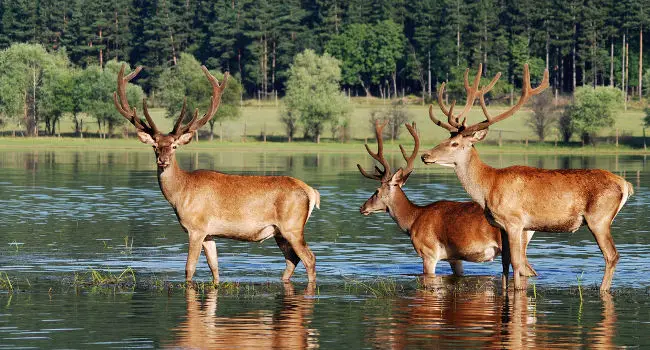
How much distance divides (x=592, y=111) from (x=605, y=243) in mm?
96015

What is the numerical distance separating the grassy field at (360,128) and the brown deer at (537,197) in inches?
3341

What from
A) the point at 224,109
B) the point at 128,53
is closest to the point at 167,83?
the point at 224,109

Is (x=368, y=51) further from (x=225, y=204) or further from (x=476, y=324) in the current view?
(x=476, y=324)

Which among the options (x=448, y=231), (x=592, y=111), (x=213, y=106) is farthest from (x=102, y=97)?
(x=448, y=231)

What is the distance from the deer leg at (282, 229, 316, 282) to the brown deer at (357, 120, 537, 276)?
195cm

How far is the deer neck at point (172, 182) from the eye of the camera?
1966cm

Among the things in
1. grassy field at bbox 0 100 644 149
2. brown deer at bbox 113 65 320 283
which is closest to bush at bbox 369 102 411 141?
grassy field at bbox 0 100 644 149

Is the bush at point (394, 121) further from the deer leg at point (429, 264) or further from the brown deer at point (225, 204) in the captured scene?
the brown deer at point (225, 204)

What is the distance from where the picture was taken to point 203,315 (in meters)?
16.7

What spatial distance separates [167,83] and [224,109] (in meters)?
11.6

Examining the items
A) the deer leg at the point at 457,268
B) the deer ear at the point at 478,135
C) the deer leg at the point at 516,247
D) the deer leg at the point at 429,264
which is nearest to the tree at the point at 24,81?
the deer leg at the point at 457,268

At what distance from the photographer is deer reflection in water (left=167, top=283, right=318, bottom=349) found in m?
14.6

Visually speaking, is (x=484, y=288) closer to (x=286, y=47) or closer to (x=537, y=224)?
(x=537, y=224)

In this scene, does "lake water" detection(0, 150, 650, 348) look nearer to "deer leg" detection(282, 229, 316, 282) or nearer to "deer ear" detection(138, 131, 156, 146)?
"deer leg" detection(282, 229, 316, 282)
